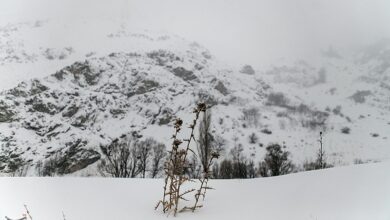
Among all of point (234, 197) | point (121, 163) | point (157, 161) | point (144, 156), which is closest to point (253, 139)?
point (144, 156)

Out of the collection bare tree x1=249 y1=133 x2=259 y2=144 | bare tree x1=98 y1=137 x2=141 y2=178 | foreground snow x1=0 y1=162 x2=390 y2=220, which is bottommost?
foreground snow x1=0 y1=162 x2=390 y2=220

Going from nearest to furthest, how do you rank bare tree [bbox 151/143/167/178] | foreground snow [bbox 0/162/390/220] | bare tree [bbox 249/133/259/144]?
foreground snow [bbox 0/162/390/220] → bare tree [bbox 151/143/167/178] → bare tree [bbox 249/133/259/144]

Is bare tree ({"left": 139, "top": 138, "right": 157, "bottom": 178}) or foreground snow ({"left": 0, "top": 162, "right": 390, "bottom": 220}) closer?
foreground snow ({"left": 0, "top": 162, "right": 390, "bottom": 220})

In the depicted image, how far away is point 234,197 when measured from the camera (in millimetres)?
4863

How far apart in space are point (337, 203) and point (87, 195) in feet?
8.92

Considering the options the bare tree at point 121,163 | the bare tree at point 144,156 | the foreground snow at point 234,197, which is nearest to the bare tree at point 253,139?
the bare tree at point 144,156

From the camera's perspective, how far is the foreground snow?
13.4 feet

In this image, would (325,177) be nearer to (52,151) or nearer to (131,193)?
(131,193)

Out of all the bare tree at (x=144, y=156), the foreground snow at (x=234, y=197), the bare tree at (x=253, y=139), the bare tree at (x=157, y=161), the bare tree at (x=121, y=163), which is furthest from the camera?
the bare tree at (x=253, y=139)

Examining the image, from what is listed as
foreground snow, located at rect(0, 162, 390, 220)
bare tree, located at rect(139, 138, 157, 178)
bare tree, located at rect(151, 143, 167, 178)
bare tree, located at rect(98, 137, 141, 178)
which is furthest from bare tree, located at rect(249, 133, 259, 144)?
foreground snow, located at rect(0, 162, 390, 220)

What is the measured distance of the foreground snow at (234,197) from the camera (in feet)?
13.4

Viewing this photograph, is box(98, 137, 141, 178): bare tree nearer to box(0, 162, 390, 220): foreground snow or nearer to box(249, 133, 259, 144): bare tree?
box(0, 162, 390, 220): foreground snow

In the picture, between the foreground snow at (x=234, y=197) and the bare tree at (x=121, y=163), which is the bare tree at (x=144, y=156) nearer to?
the bare tree at (x=121, y=163)

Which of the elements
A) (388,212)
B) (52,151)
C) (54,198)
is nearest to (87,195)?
(54,198)
